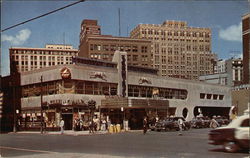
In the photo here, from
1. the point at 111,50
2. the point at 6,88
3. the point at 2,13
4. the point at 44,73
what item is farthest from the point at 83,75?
the point at 2,13

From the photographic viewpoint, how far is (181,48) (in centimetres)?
966

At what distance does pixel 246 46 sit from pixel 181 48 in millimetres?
1631

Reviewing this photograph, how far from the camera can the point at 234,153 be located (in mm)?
8266

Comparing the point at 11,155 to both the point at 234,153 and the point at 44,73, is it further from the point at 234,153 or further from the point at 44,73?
the point at 44,73

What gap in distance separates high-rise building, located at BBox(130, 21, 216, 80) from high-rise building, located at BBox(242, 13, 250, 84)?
0.78 m

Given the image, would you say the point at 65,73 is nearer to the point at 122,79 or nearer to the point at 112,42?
the point at 122,79

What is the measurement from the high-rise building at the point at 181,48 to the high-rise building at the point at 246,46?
785mm

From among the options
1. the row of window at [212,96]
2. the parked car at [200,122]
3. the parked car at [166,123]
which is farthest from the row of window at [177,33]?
the parked car at [166,123]

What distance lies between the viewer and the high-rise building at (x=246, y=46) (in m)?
8.39

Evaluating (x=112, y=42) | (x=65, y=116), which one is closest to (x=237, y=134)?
(x=112, y=42)

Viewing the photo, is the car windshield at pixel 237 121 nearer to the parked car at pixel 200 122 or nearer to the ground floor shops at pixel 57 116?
the parked car at pixel 200 122

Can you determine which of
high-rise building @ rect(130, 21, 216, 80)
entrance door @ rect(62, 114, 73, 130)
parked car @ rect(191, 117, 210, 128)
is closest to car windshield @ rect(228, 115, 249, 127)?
parked car @ rect(191, 117, 210, 128)

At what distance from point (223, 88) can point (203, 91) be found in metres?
2.20

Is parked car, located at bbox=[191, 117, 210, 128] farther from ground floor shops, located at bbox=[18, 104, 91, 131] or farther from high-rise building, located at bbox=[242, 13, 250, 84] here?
ground floor shops, located at bbox=[18, 104, 91, 131]
